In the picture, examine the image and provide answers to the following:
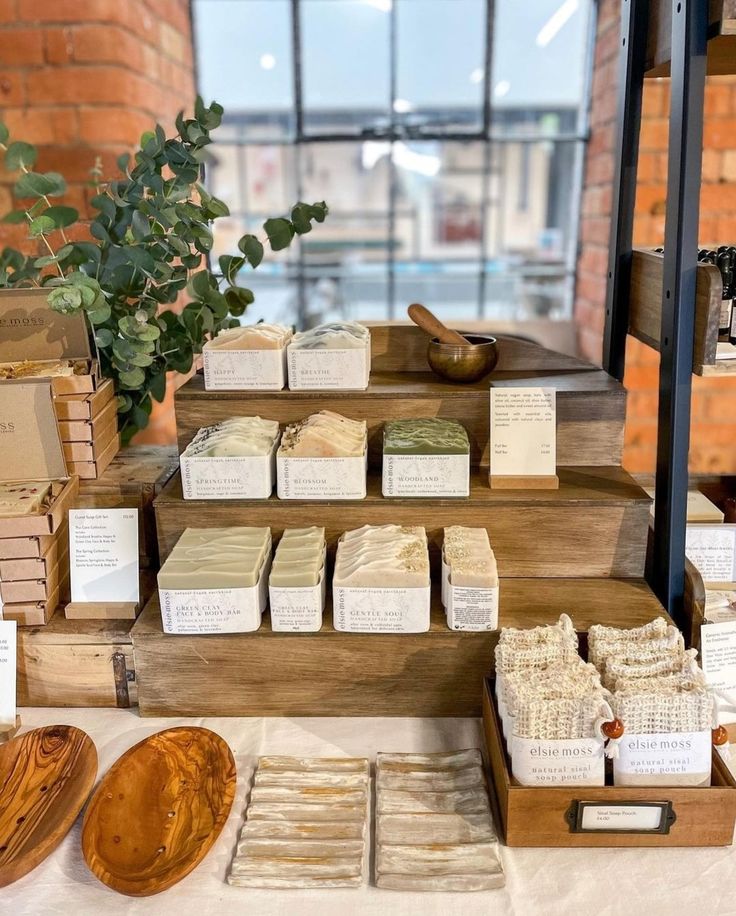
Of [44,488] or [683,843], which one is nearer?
[683,843]

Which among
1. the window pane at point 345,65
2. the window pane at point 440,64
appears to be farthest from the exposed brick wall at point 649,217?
the window pane at point 345,65

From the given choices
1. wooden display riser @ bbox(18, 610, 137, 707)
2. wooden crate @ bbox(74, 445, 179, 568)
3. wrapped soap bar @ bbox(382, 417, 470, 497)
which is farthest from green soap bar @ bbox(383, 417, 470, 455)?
wooden display riser @ bbox(18, 610, 137, 707)

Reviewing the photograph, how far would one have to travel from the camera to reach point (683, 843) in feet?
3.44

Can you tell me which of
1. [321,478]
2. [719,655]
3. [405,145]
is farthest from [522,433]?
[405,145]

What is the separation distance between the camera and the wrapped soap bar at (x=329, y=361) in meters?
1.44

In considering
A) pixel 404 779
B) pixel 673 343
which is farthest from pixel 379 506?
pixel 673 343

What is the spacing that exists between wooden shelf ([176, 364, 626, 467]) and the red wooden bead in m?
0.59

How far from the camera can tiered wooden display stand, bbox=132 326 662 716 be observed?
1.28 m

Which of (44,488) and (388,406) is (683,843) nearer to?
(388,406)

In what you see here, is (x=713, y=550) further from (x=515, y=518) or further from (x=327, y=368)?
(x=327, y=368)

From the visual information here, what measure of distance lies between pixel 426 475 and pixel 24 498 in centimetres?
69

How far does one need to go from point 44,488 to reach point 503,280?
7.44 ft

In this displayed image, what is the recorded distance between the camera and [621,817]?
1032 millimetres

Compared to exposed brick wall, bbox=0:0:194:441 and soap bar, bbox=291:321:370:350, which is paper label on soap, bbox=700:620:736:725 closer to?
soap bar, bbox=291:321:370:350
